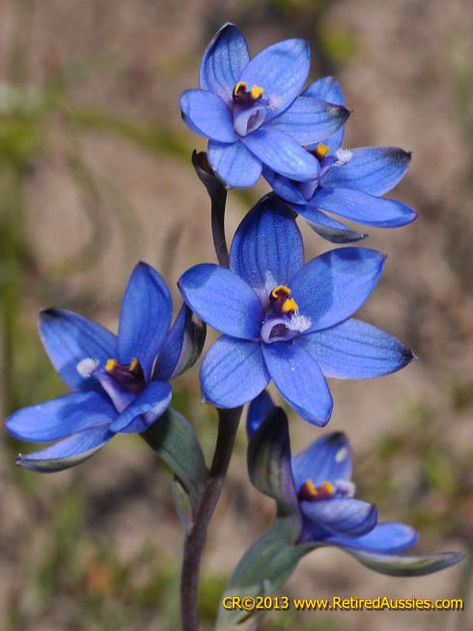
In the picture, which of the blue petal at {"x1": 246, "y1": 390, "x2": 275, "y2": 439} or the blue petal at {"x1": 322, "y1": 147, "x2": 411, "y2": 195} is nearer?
the blue petal at {"x1": 322, "y1": 147, "x2": 411, "y2": 195}

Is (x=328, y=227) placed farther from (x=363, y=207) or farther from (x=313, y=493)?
(x=313, y=493)

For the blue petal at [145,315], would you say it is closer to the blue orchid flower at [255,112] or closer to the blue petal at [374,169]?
the blue orchid flower at [255,112]

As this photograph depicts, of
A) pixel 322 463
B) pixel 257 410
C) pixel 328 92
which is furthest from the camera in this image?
pixel 322 463

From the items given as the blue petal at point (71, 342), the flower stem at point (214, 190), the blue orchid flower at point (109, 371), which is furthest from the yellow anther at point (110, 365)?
the flower stem at point (214, 190)

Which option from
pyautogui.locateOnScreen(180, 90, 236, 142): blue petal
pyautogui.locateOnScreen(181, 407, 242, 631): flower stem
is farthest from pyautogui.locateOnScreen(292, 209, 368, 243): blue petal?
pyautogui.locateOnScreen(181, 407, 242, 631): flower stem

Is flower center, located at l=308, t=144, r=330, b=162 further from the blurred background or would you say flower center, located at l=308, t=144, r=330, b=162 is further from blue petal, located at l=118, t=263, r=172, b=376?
the blurred background

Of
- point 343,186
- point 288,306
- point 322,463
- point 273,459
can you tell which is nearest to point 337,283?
point 288,306
